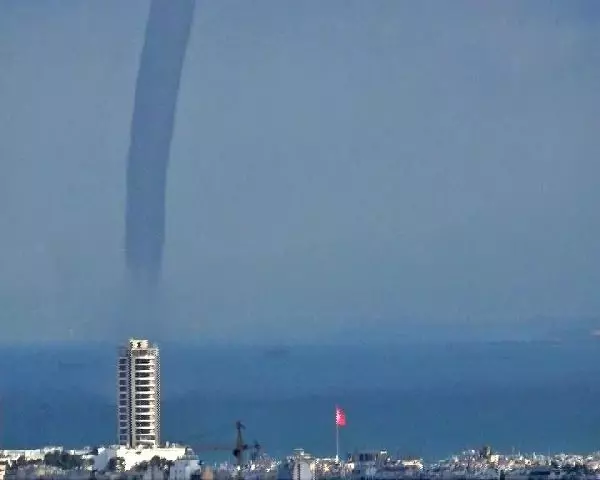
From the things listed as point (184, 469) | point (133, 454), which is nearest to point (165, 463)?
point (133, 454)

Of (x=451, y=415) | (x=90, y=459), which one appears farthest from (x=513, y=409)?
(x=90, y=459)

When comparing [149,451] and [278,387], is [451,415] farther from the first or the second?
[149,451]

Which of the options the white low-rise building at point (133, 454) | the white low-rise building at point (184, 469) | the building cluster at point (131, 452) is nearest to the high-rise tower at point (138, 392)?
the building cluster at point (131, 452)

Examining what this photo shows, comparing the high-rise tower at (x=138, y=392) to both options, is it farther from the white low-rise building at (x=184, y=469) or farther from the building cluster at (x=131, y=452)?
the white low-rise building at (x=184, y=469)

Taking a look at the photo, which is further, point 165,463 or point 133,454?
point 133,454

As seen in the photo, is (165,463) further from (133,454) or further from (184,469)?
(184,469)
